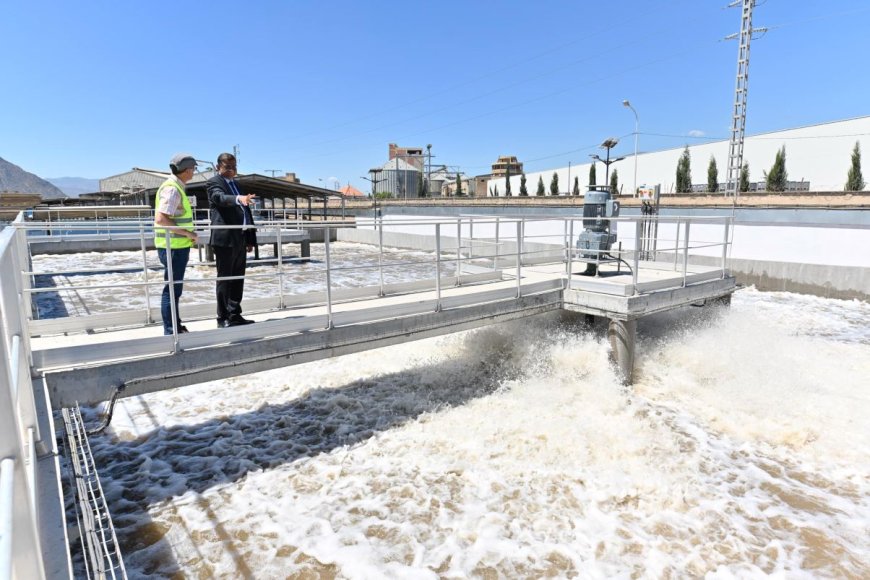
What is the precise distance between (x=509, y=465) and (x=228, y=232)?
360 centimetres

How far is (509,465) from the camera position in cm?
532

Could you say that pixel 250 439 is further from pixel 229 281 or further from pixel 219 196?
pixel 219 196

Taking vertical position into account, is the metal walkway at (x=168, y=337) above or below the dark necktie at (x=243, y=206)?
below

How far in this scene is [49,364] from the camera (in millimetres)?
4242

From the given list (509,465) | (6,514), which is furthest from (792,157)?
(6,514)

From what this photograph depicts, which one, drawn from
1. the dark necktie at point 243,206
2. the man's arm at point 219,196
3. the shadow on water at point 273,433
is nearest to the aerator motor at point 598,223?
the shadow on water at point 273,433

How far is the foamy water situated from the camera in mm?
4145

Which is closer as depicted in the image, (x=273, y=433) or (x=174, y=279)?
(x=174, y=279)

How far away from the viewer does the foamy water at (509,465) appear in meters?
4.14

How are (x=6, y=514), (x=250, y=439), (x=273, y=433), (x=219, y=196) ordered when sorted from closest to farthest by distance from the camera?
(x=6, y=514)
(x=219, y=196)
(x=250, y=439)
(x=273, y=433)

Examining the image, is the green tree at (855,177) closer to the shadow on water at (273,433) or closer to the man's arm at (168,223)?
the shadow on water at (273,433)

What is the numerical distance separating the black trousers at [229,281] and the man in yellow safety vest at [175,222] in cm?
32

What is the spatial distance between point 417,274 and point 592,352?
8.33 meters

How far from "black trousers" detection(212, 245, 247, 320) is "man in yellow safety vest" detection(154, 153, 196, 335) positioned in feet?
1.05
